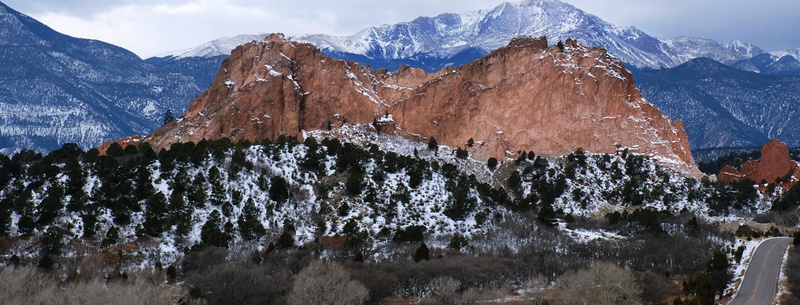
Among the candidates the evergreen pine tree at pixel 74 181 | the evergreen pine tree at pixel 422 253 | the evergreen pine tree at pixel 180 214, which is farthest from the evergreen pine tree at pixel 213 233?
the evergreen pine tree at pixel 422 253

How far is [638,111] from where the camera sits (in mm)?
134250

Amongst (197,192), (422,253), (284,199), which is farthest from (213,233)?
(422,253)

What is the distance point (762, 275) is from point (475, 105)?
72.4 metres

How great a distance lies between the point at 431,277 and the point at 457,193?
30.1 m

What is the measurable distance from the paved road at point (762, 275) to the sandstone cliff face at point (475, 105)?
147ft

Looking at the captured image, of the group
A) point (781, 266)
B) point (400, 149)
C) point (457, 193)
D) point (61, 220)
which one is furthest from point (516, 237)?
point (61, 220)

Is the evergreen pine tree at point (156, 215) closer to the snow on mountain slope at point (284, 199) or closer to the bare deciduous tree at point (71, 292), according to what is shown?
the snow on mountain slope at point (284, 199)

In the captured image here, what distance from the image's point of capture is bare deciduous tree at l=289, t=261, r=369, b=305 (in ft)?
185

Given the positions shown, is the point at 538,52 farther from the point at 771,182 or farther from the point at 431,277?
the point at 431,277

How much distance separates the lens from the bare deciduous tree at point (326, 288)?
56531 mm

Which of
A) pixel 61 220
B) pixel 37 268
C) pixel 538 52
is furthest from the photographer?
pixel 538 52

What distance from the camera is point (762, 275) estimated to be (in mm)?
74875

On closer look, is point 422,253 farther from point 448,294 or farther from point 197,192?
point 197,192

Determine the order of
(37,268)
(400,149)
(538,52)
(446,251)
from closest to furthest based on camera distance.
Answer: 1. (37,268)
2. (446,251)
3. (400,149)
4. (538,52)
